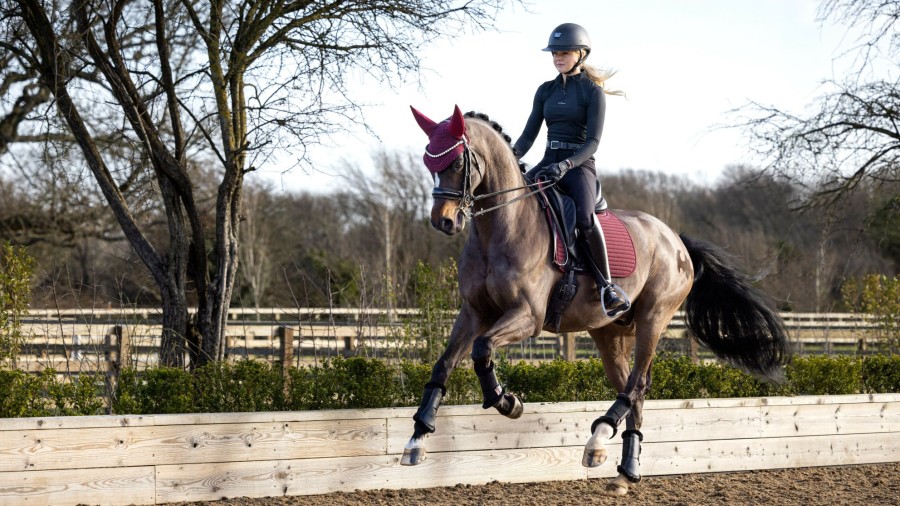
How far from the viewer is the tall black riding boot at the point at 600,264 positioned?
5.89 metres

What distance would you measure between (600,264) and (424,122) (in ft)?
4.88

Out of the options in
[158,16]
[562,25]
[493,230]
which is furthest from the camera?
[158,16]

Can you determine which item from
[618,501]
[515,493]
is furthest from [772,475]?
[515,493]

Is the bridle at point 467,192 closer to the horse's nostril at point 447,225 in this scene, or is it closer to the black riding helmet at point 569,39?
the horse's nostril at point 447,225

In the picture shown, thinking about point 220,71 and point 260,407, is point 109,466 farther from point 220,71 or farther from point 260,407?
point 220,71

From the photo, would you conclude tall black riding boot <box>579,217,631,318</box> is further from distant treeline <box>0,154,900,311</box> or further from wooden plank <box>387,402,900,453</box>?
distant treeline <box>0,154,900,311</box>

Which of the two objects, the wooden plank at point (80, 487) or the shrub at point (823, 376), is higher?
the shrub at point (823, 376)

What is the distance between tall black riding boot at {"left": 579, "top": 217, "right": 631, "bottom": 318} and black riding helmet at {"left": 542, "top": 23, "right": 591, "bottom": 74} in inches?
41.3

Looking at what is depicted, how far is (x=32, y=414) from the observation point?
19.6ft

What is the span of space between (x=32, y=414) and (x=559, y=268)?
3.46m

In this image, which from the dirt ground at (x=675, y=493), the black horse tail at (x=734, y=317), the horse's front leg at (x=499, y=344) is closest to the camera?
the horse's front leg at (x=499, y=344)

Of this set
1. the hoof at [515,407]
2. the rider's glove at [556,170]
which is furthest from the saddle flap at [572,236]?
the hoof at [515,407]

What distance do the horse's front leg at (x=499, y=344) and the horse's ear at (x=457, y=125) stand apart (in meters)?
1.05

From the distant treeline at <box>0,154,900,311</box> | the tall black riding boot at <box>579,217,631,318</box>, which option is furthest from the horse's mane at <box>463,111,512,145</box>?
the distant treeline at <box>0,154,900,311</box>
